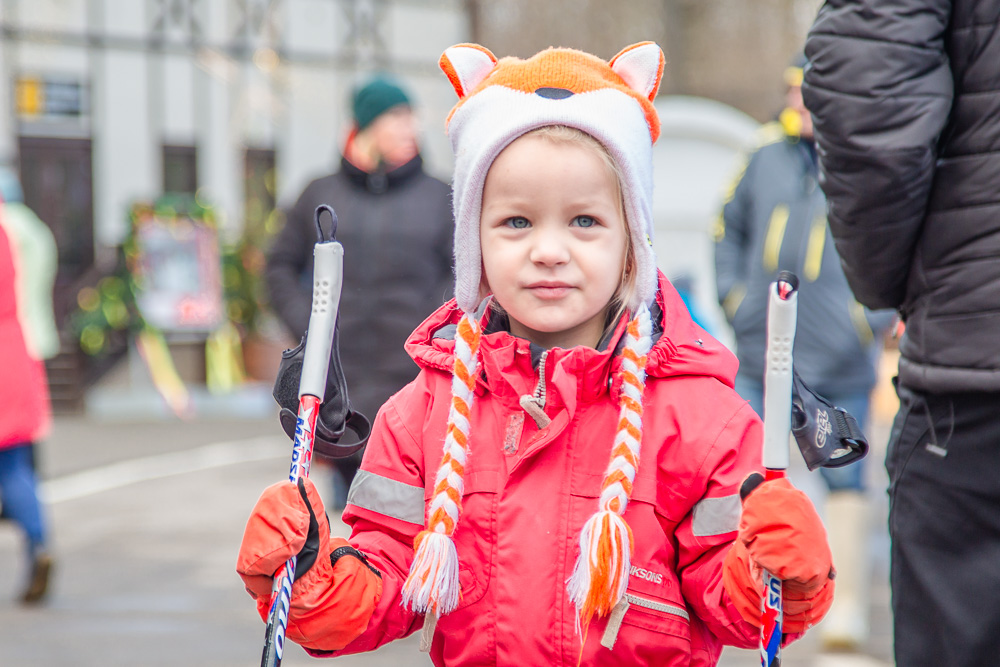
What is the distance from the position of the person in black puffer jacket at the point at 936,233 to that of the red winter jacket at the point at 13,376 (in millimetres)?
3865

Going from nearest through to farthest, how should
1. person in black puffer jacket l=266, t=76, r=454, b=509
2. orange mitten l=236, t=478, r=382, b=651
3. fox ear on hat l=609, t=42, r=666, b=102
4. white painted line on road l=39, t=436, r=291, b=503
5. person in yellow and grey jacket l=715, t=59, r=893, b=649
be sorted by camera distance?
1. orange mitten l=236, t=478, r=382, b=651
2. fox ear on hat l=609, t=42, r=666, b=102
3. person in yellow and grey jacket l=715, t=59, r=893, b=649
4. person in black puffer jacket l=266, t=76, r=454, b=509
5. white painted line on road l=39, t=436, r=291, b=503

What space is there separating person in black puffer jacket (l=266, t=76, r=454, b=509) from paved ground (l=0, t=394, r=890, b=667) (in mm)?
904

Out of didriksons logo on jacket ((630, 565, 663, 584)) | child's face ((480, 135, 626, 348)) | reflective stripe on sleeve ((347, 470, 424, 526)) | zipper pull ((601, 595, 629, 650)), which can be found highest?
child's face ((480, 135, 626, 348))

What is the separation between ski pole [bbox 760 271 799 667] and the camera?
1.62m

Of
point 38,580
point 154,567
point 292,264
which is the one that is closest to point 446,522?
point 292,264

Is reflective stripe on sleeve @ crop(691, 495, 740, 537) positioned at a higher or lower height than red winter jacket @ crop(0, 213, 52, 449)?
higher

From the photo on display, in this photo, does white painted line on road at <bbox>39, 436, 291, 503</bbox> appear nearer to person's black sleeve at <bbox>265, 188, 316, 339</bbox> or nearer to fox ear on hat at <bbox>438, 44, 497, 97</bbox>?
person's black sleeve at <bbox>265, 188, 316, 339</bbox>

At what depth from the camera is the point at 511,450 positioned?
6.37ft

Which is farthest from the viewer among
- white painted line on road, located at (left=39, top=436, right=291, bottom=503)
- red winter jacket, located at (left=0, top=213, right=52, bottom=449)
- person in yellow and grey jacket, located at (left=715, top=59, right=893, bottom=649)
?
white painted line on road, located at (left=39, top=436, right=291, bottom=503)

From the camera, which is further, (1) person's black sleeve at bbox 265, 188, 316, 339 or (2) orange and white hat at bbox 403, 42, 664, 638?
(1) person's black sleeve at bbox 265, 188, 316, 339

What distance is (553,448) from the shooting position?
6.31 ft

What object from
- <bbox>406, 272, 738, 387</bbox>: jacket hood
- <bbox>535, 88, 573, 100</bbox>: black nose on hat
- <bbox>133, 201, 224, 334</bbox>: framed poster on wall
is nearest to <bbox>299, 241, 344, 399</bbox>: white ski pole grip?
<bbox>406, 272, 738, 387</bbox>: jacket hood

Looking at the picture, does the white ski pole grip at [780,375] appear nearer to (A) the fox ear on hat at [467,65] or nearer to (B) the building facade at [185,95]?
(A) the fox ear on hat at [467,65]

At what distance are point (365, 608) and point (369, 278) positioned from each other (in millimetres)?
2769
